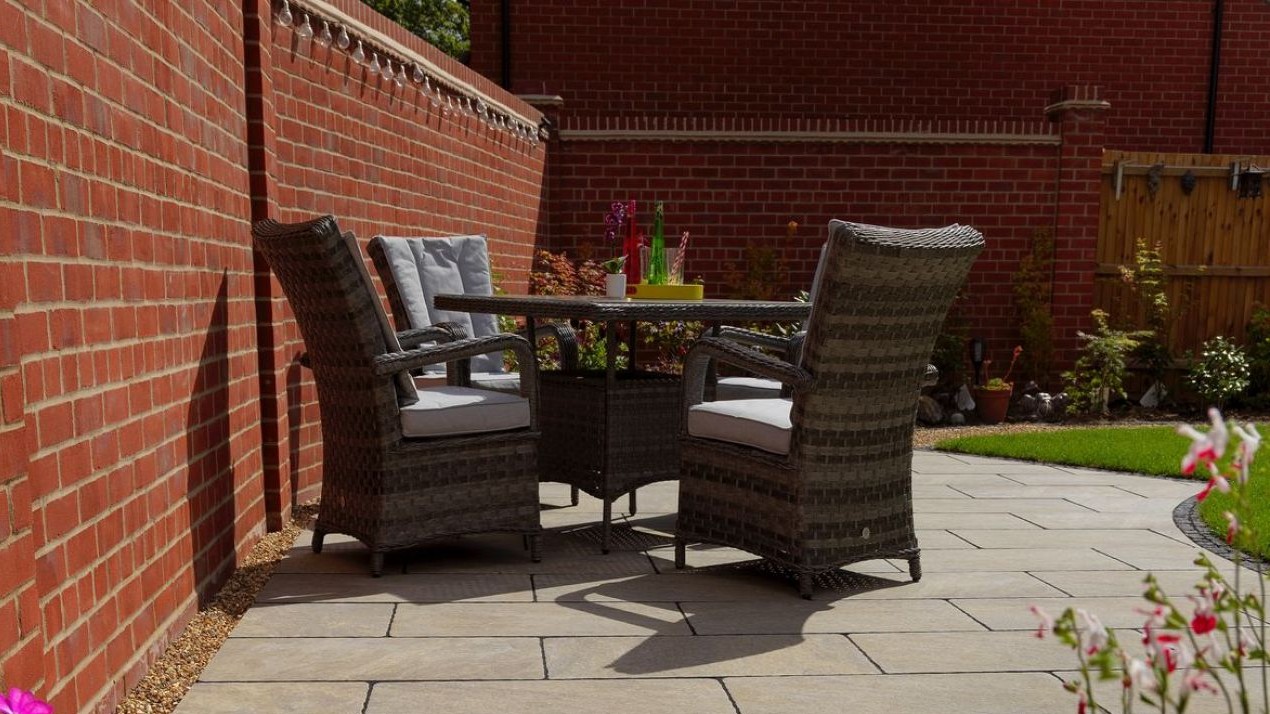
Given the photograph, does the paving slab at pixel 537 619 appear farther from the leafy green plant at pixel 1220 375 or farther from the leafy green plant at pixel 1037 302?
the leafy green plant at pixel 1220 375

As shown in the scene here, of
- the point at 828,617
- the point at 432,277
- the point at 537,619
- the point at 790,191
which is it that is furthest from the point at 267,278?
the point at 790,191

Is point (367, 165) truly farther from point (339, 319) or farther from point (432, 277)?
point (339, 319)

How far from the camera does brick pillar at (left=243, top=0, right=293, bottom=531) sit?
3793mm

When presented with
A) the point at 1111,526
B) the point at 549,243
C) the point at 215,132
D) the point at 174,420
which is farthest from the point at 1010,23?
the point at 174,420

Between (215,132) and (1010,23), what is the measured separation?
27.7 feet

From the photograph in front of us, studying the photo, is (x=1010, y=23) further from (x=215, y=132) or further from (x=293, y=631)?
(x=293, y=631)

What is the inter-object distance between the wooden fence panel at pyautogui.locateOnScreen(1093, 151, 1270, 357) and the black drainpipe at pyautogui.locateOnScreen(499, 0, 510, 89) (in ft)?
15.4

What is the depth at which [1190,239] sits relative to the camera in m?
8.27

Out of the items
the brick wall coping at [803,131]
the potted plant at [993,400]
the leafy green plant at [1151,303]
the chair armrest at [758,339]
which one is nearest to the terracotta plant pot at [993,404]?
the potted plant at [993,400]

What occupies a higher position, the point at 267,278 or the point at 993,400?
the point at 267,278

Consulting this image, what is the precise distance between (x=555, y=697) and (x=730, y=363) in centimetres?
125

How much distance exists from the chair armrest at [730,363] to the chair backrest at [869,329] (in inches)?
2.0

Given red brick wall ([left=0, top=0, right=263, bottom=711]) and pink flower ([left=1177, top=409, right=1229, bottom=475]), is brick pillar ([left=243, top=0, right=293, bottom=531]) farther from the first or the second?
pink flower ([left=1177, top=409, right=1229, bottom=475])

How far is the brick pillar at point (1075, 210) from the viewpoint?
7852 millimetres
